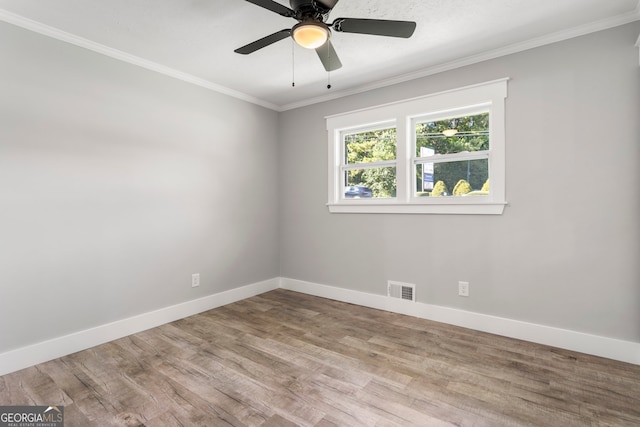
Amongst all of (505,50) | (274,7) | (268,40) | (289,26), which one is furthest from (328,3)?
(505,50)

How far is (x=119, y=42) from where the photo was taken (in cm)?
261

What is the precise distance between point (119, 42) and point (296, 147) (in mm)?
2210

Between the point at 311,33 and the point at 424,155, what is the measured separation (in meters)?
1.97

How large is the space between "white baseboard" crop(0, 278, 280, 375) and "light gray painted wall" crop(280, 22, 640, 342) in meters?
2.06

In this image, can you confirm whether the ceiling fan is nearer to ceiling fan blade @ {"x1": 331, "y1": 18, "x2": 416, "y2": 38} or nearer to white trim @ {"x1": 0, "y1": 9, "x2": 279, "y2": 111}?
ceiling fan blade @ {"x1": 331, "y1": 18, "x2": 416, "y2": 38}

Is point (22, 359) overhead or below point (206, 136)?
below

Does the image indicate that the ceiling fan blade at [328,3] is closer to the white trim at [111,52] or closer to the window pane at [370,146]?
the window pane at [370,146]

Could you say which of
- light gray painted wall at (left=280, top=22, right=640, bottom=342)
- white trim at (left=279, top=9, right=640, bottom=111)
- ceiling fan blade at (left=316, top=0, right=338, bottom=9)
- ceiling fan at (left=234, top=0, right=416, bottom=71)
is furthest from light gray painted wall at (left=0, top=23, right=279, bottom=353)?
ceiling fan blade at (left=316, top=0, right=338, bottom=9)

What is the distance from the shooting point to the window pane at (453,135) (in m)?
2.97

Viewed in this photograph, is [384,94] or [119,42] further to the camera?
[384,94]

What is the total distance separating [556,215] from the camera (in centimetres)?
257

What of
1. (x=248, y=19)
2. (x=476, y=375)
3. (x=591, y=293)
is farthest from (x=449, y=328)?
(x=248, y=19)

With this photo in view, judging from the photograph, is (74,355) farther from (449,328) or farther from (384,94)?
(384,94)

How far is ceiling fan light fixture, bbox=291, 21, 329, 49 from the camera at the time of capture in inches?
68.5
